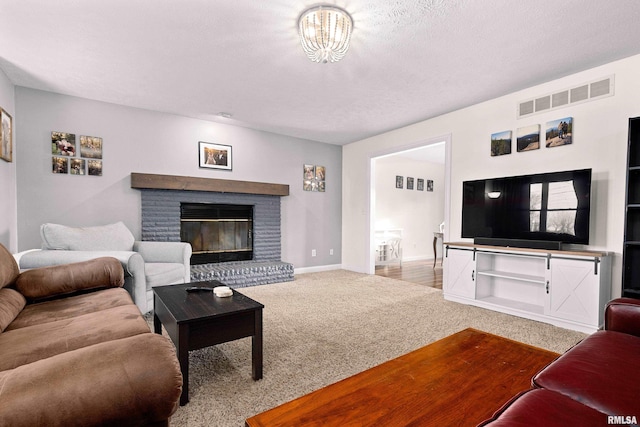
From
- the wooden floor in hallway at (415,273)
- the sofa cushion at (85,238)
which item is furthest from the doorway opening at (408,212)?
the sofa cushion at (85,238)

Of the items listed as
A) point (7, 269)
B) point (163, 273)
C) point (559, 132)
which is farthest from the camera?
point (559, 132)

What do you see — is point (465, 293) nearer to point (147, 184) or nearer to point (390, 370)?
point (390, 370)

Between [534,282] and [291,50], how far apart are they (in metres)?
3.28

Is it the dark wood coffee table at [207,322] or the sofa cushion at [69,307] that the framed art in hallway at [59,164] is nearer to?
the sofa cushion at [69,307]

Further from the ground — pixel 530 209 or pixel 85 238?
pixel 530 209

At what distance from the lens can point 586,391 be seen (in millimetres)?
999

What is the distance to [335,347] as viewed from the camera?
232cm

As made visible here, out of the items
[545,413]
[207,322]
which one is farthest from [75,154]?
[545,413]

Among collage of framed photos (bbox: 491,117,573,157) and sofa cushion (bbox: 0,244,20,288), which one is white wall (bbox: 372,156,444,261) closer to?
collage of framed photos (bbox: 491,117,573,157)

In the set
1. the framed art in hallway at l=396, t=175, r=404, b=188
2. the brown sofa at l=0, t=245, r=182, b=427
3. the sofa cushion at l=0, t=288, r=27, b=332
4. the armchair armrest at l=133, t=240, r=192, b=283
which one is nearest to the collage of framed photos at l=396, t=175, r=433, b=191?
the framed art in hallway at l=396, t=175, r=404, b=188

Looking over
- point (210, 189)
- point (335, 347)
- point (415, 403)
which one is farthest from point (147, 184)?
point (415, 403)

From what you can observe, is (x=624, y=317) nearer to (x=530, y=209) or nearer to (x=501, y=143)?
(x=530, y=209)

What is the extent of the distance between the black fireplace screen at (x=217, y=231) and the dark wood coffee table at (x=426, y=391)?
3.91 metres

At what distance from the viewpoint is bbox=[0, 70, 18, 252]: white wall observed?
3.02 m
